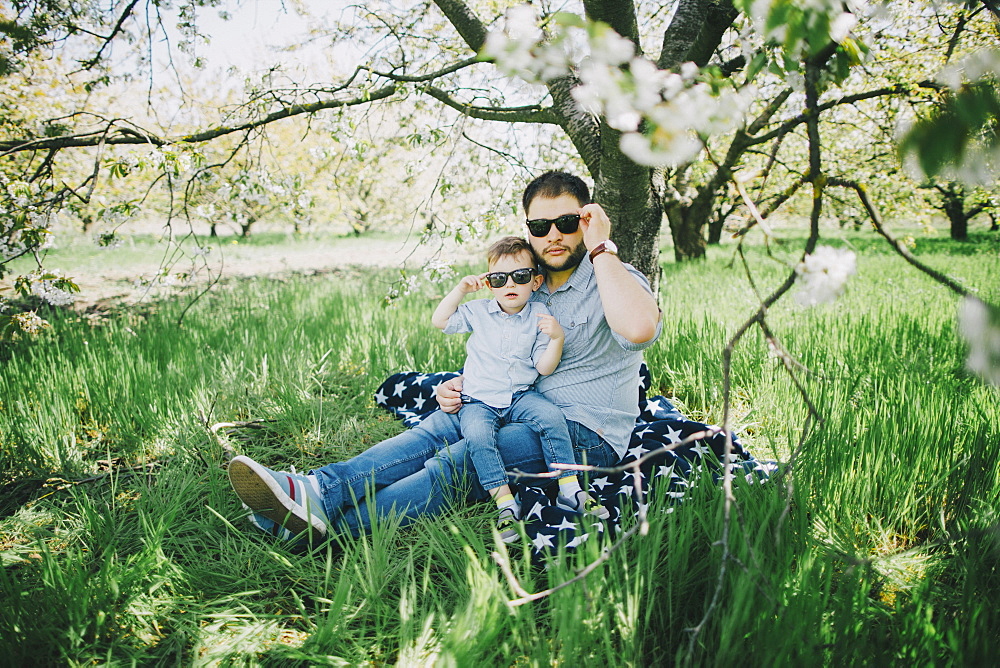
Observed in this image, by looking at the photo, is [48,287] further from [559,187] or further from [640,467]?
[640,467]

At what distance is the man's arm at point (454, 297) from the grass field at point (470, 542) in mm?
769

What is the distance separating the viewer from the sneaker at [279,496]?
68.1 inches

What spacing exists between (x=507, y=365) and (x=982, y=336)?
62.3 inches

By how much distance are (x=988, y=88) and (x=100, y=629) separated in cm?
221

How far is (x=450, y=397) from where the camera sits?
2.27 meters

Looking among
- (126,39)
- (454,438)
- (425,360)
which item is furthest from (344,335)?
(126,39)

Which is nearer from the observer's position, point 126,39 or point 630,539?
point 630,539

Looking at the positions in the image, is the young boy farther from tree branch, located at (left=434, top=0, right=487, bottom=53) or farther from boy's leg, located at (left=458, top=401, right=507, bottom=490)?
tree branch, located at (left=434, top=0, right=487, bottom=53)

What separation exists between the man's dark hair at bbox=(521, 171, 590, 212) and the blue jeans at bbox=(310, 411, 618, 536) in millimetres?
945

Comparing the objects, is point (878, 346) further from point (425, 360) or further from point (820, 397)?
point (425, 360)

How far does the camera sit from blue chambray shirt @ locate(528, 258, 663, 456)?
2107 mm

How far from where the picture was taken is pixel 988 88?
74cm

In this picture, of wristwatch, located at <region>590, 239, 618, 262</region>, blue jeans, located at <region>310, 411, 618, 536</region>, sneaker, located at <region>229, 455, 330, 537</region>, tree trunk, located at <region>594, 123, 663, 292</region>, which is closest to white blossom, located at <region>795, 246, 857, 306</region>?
wristwatch, located at <region>590, 239, 618, 262</region>

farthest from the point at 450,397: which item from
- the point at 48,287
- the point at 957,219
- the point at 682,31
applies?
the point at 957,219
